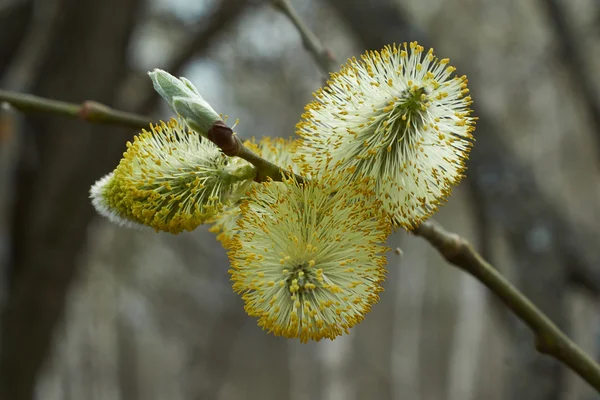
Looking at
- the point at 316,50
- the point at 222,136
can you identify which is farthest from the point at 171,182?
the point at 316,50

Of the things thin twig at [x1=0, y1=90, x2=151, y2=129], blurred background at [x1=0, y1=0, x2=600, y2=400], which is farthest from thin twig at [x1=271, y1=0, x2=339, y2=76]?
blurred background at [x1=0, y1=0, x2=600, y2=400]

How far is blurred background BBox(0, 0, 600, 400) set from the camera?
215 cm

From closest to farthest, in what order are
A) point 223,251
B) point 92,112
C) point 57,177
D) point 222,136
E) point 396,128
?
point 222,136
point 396,128
point 92,112
point 57,177
point 223,251

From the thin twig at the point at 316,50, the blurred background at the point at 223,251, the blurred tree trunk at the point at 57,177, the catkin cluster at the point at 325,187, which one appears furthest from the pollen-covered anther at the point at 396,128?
the blurred tree trunk at the point at 57,177

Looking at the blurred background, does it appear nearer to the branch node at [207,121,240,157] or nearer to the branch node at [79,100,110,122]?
the branch node at [79,100,110,122]

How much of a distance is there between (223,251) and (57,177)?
3412 millimetres

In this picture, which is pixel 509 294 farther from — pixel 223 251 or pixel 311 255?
pixel 223 251

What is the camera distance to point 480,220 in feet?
7.25

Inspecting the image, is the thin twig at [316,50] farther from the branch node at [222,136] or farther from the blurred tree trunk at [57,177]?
the blurred tree trunk at [57,177]

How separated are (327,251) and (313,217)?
0.15ft

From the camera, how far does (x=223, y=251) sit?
19.4 feet

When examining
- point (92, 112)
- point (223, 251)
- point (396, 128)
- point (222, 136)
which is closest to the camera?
point (222, 136)

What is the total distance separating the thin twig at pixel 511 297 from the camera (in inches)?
30.2

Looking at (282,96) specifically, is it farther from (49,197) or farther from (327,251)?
(327,251)
